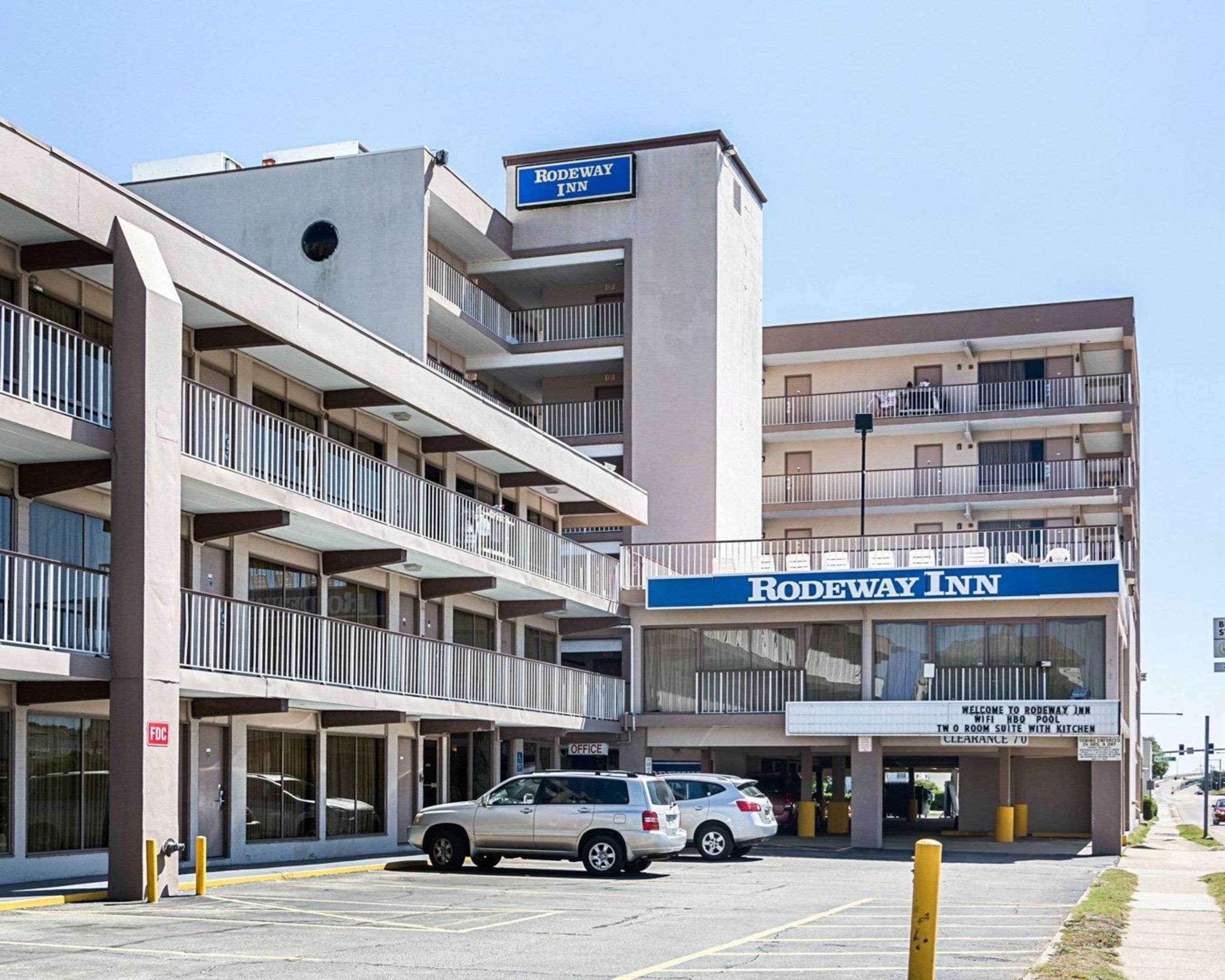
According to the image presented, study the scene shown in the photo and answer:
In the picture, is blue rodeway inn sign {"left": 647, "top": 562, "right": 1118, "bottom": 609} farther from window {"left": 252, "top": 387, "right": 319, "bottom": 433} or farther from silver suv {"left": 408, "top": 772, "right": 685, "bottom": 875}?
window {"left": 252, "top": 387, "right": 319, "bottom": 433}

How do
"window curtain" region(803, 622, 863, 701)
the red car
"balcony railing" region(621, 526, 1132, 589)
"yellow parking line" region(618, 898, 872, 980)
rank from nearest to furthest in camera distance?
"yellow parking line" region(618, 898, 872, 980), "window curtain" region(803, 622, 863, 701), "balcony railing" region(621, 526, 1132, 589), the red car

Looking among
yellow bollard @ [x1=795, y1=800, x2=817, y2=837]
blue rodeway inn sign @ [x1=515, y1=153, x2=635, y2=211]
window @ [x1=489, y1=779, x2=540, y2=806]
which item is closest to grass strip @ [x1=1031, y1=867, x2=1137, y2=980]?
window @ [x1=489, y1=779, x2=540, y2=806]

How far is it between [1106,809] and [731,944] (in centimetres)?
2269

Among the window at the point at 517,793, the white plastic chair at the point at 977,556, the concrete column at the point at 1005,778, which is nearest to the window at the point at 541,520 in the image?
the white plastic chair at the point at 977,556

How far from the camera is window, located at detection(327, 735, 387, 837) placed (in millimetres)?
30086

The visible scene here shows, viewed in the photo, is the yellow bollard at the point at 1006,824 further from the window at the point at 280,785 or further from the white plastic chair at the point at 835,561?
the window at the point at 280,785

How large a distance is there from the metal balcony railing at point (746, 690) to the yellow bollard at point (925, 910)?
2844 centimetres

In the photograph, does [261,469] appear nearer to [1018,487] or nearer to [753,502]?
[753,502]

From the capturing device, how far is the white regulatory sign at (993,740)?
36.3 meters

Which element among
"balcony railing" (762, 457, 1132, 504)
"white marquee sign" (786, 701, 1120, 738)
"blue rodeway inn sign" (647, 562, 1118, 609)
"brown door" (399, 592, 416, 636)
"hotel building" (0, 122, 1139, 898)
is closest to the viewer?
"hotel building" (0, 122, 1139, 898)

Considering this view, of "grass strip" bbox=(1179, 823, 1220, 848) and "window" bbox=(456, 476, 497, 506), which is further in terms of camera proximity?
"grass strip" bbox=(1179, 823, 1220, 848)

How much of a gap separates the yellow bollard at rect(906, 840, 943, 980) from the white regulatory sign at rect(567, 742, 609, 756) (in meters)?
28.5

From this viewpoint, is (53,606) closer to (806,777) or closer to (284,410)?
(284,410)

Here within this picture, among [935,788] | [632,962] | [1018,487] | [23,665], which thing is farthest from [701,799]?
[935,788]
